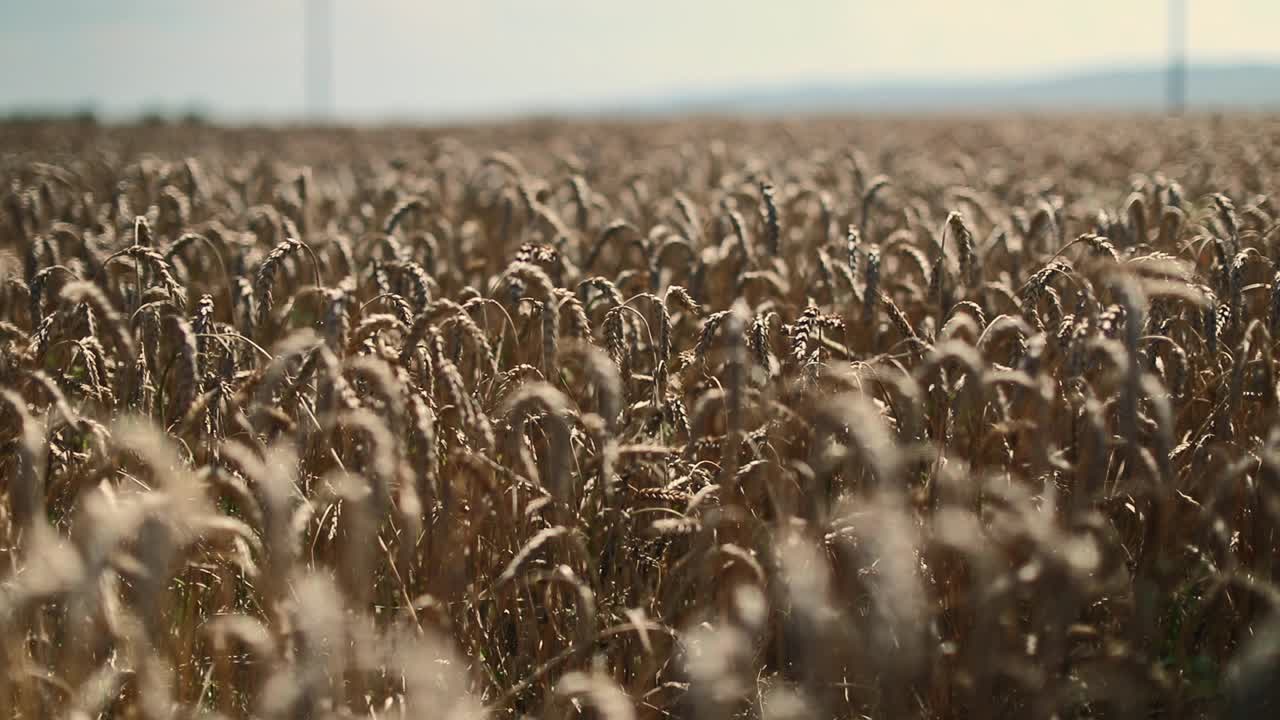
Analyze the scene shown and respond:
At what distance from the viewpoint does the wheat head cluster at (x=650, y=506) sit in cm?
176

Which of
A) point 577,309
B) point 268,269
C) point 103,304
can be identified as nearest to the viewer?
point 103,304

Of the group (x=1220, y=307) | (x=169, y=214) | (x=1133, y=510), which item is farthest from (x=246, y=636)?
(x=169, y=214)

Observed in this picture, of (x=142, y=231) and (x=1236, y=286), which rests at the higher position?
(x=142, y=231)

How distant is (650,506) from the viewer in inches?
114

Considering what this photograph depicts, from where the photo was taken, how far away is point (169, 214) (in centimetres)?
611

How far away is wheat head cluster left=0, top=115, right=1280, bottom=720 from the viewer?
1.76m

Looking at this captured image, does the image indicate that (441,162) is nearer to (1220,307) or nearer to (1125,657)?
(1220,307)

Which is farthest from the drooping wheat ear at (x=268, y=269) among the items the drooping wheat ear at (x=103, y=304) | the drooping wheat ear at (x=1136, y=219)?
the drooping wheat ear at (x=1136, y=219)

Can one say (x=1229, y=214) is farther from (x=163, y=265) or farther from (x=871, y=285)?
(x=163, y=265)

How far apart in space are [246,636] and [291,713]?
0.14m

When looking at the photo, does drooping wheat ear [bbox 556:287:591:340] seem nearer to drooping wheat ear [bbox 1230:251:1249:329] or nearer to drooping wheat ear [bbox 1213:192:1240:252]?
drooping wheat ear [bbox 1230:251:1249:329]

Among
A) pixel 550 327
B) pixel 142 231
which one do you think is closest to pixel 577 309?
pixel 550 327

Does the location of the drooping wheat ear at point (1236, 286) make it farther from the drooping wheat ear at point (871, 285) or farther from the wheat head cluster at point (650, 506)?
the drooping wheat ear at point (871, 285)

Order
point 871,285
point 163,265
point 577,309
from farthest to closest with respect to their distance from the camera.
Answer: point 871,285, point 163,265, point 577,309
